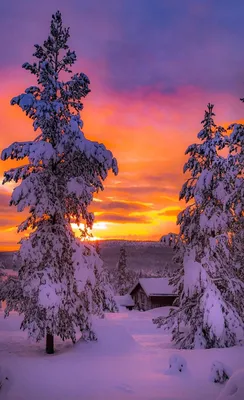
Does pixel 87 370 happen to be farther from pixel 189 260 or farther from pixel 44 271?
pixel 189 260

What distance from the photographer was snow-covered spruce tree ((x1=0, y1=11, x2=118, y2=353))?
14594mm

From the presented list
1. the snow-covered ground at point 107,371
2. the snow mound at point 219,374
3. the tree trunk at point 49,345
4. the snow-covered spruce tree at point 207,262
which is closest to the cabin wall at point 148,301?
the snow-covered spruce tree at point 207,262

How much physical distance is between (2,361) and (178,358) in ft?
19.9

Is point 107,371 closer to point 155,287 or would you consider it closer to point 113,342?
point 113,342

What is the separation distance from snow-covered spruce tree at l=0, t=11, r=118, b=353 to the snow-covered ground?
100 centimetres

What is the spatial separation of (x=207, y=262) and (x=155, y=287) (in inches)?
1339

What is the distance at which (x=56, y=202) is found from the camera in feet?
50.3

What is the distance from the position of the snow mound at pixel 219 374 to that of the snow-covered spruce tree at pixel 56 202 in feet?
17.6

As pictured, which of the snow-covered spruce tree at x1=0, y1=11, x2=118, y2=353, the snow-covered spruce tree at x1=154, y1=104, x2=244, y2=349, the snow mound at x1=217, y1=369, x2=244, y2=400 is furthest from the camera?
the snow-covered spruce tree at x1=154, y1=104, x2=244, y2=349

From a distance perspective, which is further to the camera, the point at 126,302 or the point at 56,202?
the point at 126,302

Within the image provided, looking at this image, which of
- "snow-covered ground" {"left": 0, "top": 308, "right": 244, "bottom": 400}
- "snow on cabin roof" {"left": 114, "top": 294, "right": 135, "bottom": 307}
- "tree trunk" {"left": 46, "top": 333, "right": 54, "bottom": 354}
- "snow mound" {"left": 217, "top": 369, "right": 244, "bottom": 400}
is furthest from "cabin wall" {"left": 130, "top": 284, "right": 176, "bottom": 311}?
"snow mound" {"left": 217, "top": 369, "right": 244, "bottom": 400}

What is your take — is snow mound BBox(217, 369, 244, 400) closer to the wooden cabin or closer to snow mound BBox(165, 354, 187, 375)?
snow mound BBox(165, 354, 187, 375)

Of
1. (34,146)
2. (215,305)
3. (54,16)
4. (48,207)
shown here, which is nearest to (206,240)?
(215,305)

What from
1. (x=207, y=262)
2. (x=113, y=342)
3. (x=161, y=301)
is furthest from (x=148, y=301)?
(x=113, y=342)
